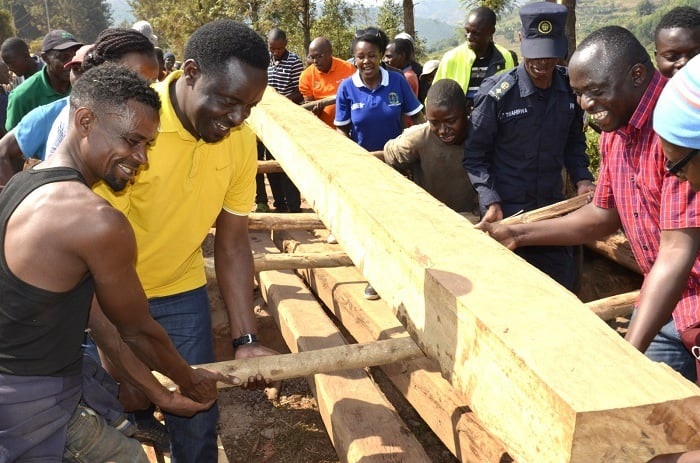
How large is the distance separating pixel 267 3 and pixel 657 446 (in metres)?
23.1

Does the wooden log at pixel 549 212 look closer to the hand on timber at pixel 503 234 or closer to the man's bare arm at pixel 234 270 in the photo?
the hand on timber at pixel 503 234

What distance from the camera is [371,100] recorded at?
5242 millimetres

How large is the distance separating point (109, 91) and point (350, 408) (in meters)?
1.56

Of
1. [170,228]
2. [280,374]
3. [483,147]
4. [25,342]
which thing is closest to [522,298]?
[280,374]

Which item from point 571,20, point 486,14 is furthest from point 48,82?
point 571,20

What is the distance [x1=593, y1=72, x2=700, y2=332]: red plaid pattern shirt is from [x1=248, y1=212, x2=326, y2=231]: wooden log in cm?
189

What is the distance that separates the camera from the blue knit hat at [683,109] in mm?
1727

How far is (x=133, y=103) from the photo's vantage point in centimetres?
183

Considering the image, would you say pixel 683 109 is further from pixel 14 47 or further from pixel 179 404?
pixel 14 47

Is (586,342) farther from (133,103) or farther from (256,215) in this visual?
(256,215)

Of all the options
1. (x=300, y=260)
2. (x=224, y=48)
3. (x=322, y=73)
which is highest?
(x=224, y=48)

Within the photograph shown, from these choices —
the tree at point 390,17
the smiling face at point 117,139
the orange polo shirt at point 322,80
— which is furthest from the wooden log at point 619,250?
the tree at point 390,17

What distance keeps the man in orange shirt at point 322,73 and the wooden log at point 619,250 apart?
3.30 metres

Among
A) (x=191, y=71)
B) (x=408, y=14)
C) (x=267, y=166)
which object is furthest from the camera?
(x=408, y=14)
